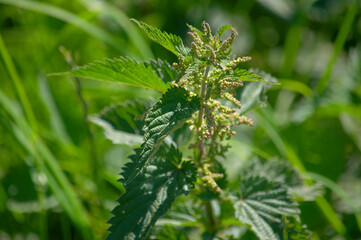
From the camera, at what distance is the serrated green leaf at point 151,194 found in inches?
38.2

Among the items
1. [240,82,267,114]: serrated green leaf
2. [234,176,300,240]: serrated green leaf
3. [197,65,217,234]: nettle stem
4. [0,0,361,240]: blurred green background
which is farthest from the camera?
[0,0,361,240]: blurred green background

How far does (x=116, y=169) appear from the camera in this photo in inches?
72.0

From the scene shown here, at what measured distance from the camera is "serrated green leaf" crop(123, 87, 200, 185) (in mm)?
834

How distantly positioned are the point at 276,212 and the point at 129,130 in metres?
0.54

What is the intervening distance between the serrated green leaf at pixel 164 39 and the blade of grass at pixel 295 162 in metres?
0.86

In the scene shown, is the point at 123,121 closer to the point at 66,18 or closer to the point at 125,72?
the point at 125,72

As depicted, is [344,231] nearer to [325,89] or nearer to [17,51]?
[325,89]

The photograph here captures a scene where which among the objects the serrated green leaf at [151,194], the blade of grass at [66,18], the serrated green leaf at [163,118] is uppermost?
the blade of grass at [66,18]

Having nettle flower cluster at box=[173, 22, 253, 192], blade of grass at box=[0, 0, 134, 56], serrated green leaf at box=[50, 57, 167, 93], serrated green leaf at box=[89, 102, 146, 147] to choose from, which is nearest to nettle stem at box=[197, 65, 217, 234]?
nettle flower cluster at box=[173, 22, 253, 192]

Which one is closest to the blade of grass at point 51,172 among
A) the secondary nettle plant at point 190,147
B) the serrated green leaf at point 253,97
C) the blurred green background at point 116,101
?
the blurred green background at point 116,101

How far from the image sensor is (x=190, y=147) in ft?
3.43

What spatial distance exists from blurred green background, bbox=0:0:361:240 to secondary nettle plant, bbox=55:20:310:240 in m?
0.29

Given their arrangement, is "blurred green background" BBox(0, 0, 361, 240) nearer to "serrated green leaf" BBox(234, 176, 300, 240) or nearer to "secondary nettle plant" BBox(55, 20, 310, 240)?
"secondary nettle plant" BBox(55, 20, 310, 240)

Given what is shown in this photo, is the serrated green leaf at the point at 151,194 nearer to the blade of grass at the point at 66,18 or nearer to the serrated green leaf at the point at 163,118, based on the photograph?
the serrated green leaf at the point at 163,118
